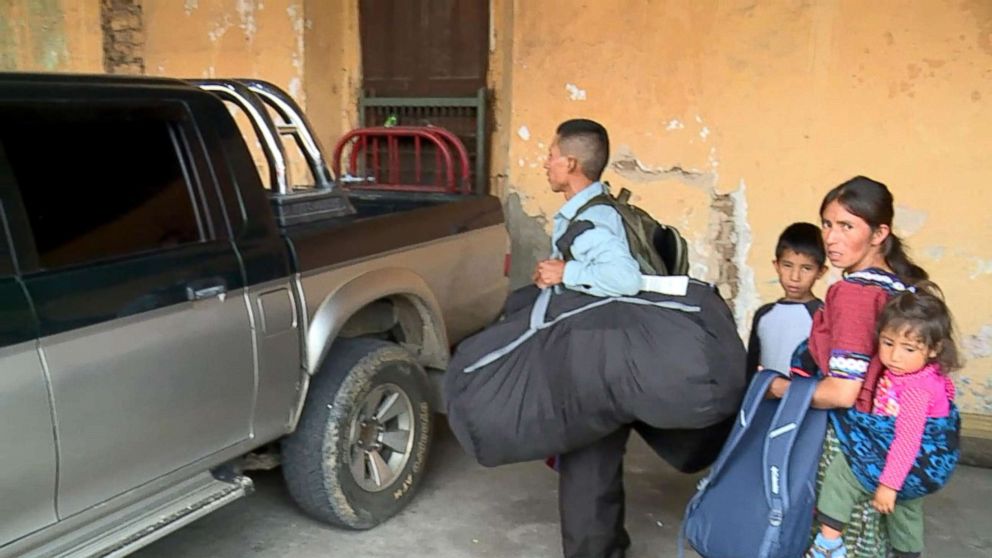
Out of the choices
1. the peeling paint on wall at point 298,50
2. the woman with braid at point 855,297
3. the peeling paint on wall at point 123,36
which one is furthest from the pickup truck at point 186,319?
the peeling paint on wall at point 123,36

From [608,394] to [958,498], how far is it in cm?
260

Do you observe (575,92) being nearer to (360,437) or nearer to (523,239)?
(523,239)

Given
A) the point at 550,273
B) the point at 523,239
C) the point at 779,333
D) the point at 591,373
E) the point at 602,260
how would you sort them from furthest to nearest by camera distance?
the point at 523,239, the point at 779,333, the point at 550,273, the point at 602,260, the point at 591,373

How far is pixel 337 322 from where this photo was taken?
3.69 m

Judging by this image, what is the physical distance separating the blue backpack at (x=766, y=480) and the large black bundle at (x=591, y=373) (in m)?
0.13

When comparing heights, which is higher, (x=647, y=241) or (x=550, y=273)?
(x=647, y=241)

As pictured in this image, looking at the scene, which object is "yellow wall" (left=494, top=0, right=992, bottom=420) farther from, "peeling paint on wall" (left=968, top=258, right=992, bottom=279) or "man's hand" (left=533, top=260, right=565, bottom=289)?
"man's hand" (left=533, top=260, right=565, bottom=289)

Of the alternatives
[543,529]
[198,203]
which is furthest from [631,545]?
[198,203]

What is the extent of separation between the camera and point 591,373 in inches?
119

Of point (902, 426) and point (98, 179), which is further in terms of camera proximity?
point (98, 179)

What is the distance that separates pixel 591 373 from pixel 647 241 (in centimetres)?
63

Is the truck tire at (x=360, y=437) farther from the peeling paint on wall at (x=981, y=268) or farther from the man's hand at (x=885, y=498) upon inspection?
the peeling paint on wall at (x=981, y=268)

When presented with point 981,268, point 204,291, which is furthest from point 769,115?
point 204,291

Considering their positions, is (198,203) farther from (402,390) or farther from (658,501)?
(658,501)
